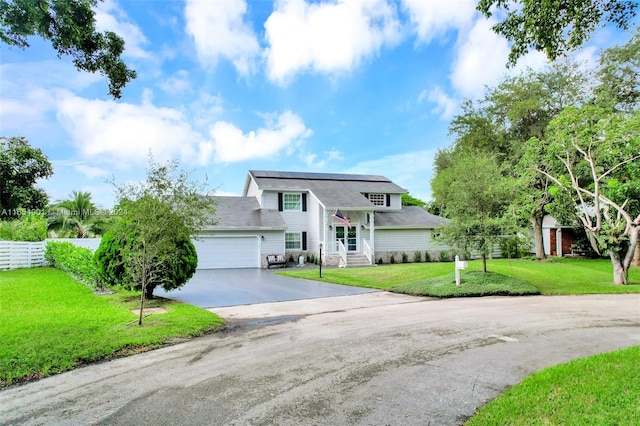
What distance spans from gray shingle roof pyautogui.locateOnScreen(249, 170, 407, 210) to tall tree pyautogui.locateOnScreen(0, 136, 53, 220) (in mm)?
12498

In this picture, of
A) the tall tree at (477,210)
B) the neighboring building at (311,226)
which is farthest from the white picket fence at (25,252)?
the tall tree at (477,210)

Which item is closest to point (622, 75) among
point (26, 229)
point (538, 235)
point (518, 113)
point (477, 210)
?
point (518, 113)

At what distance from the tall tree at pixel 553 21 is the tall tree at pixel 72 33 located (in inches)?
249

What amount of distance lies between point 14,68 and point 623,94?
99.9 ft

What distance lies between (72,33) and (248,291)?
898cm

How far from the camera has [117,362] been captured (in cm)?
561

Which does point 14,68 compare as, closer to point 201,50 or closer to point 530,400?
point 201,50

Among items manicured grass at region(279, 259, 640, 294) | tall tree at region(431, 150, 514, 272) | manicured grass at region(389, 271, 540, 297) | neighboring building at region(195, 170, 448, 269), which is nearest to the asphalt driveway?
manicured grass at region(279, 259, 640, 294)

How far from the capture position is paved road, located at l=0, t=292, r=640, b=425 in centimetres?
384

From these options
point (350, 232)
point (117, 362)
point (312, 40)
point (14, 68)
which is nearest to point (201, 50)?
point (312, 40)

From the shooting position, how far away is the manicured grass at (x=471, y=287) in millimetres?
12375

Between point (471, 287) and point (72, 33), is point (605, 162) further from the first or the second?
point (72, 33)

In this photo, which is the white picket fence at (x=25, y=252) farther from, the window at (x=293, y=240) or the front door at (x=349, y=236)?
the front door at (x=349, y=236)

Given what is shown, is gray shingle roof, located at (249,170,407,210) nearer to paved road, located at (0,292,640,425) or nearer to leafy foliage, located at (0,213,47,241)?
leafy foliage, located at (0,213,47,241)
